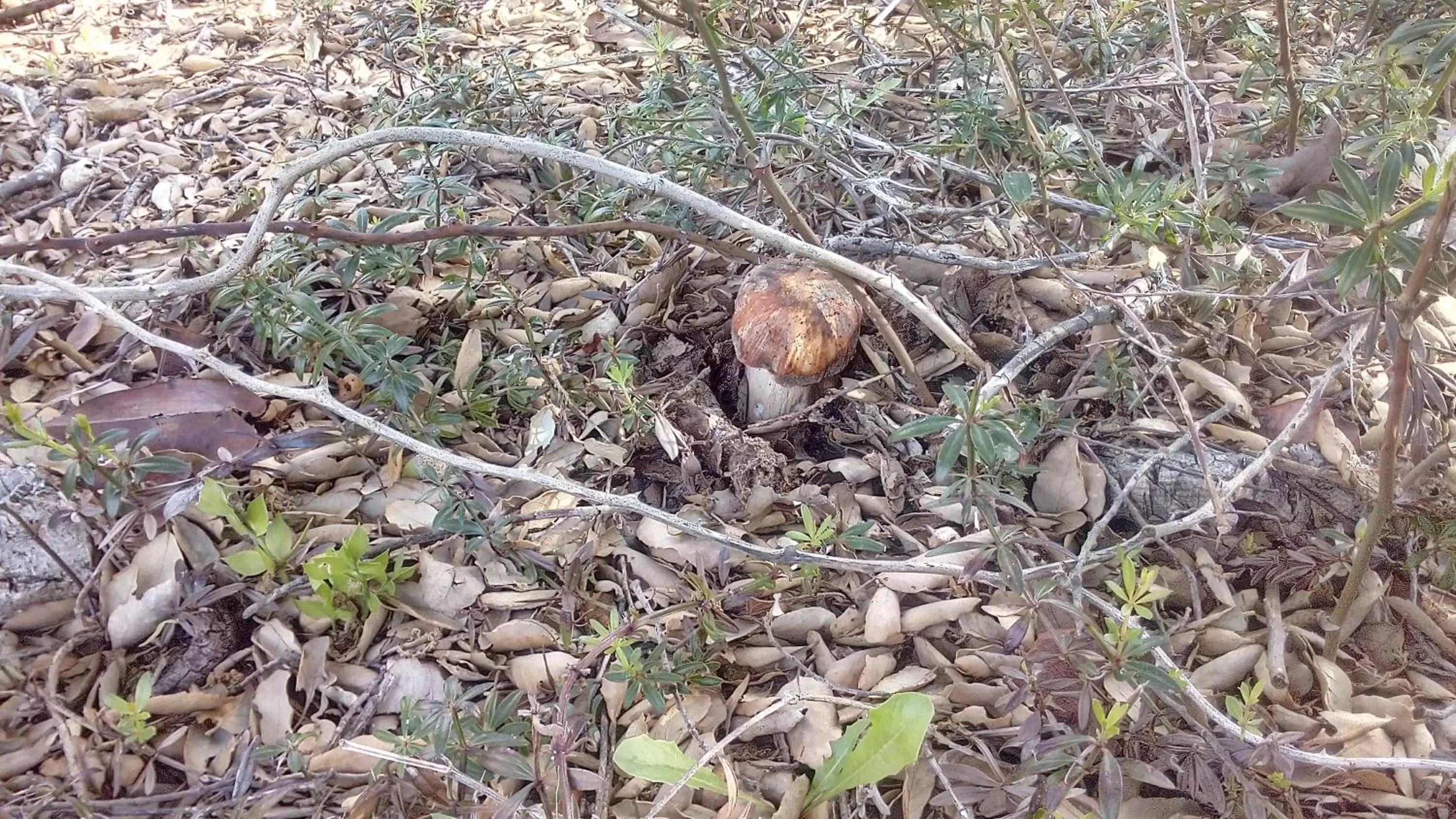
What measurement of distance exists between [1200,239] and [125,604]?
2372 millimetres

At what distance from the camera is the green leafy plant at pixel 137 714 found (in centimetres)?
148

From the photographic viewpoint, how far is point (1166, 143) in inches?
99.5

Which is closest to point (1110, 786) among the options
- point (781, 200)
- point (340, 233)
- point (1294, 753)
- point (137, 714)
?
point (1294, 753)

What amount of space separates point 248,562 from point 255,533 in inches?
2.3

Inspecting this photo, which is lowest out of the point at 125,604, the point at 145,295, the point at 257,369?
the point at 125,604

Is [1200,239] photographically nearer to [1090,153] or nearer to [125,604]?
[1090,153]

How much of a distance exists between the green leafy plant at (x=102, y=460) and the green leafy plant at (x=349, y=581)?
0.33 meters

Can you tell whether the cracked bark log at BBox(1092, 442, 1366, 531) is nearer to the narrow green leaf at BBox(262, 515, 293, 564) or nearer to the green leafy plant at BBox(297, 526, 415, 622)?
the green leafy plant at BBox(297, 526, 415, 622)

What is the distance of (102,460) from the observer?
1691mm

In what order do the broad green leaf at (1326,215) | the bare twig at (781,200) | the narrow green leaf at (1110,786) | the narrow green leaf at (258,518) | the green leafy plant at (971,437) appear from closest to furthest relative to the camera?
the broad green leaf at (1326,215) < the narrow green leaf at (1110,786) < the green leafy plant at (971,437) < the bare twig at (781,200) < the narrow green leaf at (258,518)

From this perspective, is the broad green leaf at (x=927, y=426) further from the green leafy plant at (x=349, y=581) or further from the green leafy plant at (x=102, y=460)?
the green leafy plant at (x=102, y=460)

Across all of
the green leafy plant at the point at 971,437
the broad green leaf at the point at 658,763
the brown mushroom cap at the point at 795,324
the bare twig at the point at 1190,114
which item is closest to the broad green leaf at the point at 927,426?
the green leafy plant at the point at 971,437

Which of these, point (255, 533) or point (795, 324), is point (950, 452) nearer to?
point (795, 324)

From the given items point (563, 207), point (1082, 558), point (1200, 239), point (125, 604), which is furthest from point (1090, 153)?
point (125, 604)
